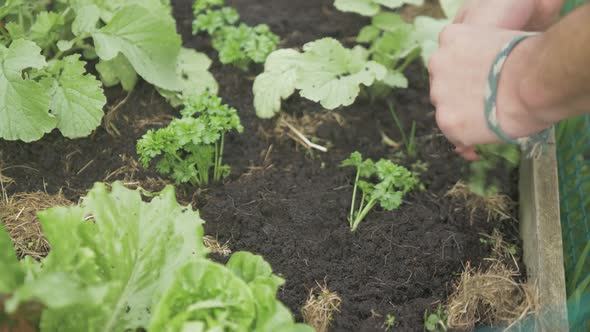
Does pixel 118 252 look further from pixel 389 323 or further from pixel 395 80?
pixel 395 80

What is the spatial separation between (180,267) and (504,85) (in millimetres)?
1091

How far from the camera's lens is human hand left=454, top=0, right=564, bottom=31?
243cm

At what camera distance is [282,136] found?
10.1ft

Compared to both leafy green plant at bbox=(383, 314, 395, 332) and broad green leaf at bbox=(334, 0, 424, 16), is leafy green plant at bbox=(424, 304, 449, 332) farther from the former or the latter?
broad green leaf at bbox=(334, 0, 424, 16)

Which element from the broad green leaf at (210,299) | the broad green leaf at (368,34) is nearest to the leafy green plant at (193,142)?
the broad green leaf at (210,299)

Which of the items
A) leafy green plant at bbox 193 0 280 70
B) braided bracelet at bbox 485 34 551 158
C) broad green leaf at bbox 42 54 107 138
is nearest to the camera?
braided bracelet at bbox 485 34 551 158

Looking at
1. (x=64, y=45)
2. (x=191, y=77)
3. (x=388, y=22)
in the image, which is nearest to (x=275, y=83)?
(x=191, y=77)

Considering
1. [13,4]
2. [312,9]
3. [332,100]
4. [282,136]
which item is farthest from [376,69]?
[13,4]

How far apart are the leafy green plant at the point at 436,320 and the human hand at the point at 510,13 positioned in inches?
41.4

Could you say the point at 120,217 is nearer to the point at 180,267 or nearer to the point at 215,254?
the point at 180,267

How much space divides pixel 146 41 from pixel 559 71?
6.02ft

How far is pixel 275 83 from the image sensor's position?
9.57 feet

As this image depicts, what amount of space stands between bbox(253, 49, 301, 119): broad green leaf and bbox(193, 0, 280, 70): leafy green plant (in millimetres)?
177

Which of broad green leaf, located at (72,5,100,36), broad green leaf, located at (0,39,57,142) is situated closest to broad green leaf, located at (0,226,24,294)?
broad green leaf, located at (0,39,57,142)
